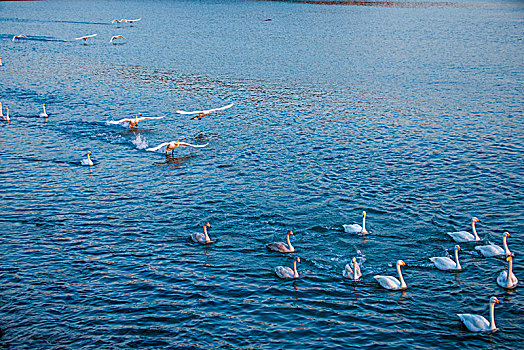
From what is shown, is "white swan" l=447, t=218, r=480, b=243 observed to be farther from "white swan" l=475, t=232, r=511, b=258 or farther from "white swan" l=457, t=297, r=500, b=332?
"white swan" l=457, t=297, r=500, b=332

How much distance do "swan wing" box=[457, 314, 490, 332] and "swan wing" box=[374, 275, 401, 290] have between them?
238 centimetres

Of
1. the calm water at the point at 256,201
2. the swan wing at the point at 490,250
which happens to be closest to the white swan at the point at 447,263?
the calm water at the point at 256,201

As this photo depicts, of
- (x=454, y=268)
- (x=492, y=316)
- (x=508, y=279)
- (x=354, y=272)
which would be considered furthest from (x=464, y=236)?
(x=354, y=272)

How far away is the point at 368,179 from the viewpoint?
85.6ft

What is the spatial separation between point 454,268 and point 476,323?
3.25 m

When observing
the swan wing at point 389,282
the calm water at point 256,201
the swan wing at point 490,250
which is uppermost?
the swan wing at point 490,250

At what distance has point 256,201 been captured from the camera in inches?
930

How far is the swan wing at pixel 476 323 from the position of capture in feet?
48.9

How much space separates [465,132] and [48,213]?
2535 centimetres

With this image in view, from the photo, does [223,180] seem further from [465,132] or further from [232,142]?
[465,132]

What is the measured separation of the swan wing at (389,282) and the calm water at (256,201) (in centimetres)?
31

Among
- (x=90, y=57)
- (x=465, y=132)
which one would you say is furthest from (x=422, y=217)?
(x=90, y=57)

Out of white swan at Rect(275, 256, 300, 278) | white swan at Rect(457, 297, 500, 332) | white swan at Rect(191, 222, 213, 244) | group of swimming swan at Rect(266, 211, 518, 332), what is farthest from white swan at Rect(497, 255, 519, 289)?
white swan at Rect(191, 222, 213, 244)

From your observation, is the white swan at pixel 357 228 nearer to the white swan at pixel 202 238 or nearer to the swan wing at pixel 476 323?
the white swan at pixel 202 238
